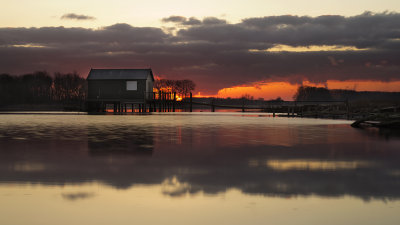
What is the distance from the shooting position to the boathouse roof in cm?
6197

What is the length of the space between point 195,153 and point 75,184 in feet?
16.4

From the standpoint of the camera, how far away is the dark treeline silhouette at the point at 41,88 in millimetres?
119000

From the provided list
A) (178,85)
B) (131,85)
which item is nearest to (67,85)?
(178,85)

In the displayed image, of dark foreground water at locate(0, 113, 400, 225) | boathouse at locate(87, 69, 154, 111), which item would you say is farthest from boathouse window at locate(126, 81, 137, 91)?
dark foreground water at locate(0, 113, 400, 225)

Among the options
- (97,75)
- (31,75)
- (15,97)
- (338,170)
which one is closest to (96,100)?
(97,75)

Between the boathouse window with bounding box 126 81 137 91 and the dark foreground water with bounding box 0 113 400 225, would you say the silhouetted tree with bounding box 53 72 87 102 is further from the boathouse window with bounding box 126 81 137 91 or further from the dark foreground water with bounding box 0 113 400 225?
the dark foreground water with bounding box 0 113 400 225

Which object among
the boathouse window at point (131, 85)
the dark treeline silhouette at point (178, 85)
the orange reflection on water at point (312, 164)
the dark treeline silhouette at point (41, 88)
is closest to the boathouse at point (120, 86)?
the boathouse window at point (131, 85)

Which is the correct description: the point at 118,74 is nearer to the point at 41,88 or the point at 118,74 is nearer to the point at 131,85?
the point at 131,85

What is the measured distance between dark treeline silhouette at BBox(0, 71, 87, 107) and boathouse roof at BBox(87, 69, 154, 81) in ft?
183

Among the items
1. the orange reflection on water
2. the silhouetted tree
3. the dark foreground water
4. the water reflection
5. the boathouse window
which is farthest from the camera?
the silhouetted tree

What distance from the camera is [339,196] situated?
5.93m

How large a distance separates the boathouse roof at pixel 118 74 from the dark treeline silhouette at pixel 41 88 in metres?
55.9

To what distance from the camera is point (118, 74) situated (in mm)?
62688

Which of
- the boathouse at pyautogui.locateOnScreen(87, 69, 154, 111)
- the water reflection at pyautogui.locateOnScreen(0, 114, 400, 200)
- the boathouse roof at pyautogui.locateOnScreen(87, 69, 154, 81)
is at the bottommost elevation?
the water reflection at pyautogui.locateOnScreen(0, 114, 400, 200)
